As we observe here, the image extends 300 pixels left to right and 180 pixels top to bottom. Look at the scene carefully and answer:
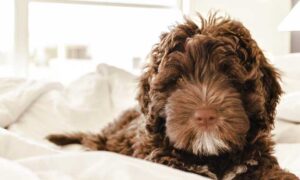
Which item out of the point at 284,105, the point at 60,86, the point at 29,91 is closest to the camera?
the point at 284,105

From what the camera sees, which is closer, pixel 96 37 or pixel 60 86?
pixel 60 86

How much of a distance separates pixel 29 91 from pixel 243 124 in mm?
1499

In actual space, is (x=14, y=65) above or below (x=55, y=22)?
below

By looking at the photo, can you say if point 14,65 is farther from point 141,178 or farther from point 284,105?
point 141,178

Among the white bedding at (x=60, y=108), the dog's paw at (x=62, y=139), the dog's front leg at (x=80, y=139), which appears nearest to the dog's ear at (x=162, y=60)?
the white bedding at (x=60, y=108)

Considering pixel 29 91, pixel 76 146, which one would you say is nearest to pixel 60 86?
pixel 29 91

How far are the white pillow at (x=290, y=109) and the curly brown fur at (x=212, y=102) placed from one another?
0.71m

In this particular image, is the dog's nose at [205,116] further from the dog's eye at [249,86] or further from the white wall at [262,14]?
the white wall at [262,14]

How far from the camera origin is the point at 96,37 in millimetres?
4109

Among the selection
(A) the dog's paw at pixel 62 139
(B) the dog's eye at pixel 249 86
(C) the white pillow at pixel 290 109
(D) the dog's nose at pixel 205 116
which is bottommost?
(A) the dog's paw at pixel 62 139

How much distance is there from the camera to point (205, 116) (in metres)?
1.17

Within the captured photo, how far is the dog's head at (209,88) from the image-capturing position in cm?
120

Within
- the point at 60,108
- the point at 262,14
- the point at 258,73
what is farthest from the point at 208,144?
the point at 262,14

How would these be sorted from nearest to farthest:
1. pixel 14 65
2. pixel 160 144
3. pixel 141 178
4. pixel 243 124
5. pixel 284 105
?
pixel 141 178 < pixel 243 124 < pixel 160 144 < pixel 284 105 < pixel 14 65
